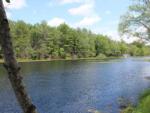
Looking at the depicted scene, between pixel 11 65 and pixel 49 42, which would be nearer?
pixel 11 65

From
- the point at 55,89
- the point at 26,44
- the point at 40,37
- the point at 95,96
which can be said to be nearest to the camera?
the point at 95,96

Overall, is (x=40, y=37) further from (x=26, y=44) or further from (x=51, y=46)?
(x=26, y=44)

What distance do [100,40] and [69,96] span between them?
15488 centimetres

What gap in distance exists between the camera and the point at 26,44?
125438 mm

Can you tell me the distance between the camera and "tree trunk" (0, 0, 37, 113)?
2.39 m

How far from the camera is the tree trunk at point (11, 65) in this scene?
239 cm

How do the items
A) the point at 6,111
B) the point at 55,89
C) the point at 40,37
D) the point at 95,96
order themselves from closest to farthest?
the point at 6,111
the point at 95,96
the point at 55,89
the point at 40,37

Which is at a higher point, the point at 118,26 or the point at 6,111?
the point at 118,26

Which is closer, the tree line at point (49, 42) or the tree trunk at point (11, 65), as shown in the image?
the tree trunk at point (11, 65)

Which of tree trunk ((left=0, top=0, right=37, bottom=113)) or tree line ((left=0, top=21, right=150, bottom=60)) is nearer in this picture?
tree trunk ((left=0, top=0, right=37, bottom=113))

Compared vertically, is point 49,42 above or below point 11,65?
above

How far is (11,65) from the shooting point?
2.47 meters

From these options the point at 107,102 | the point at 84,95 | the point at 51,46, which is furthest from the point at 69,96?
the point at 51,46

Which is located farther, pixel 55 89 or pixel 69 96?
pixel 55 89
